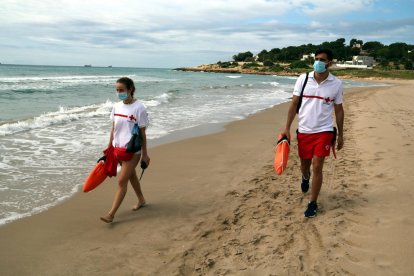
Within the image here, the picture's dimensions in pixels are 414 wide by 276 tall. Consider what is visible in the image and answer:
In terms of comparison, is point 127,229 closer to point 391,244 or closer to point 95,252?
point 95,252

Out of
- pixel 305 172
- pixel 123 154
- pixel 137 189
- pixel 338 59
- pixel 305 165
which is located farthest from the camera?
pixel 338 59

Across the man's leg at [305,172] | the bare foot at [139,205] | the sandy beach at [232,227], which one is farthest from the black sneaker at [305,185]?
the bare foot at [139,205]

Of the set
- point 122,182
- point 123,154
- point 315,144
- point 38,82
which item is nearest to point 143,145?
point 123,154

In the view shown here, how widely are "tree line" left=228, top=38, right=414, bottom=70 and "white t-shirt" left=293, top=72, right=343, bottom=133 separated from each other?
97329mm

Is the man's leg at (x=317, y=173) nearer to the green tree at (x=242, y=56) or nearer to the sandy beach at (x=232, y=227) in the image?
the sandy beach at (x=232, y=227)

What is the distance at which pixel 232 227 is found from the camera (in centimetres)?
401

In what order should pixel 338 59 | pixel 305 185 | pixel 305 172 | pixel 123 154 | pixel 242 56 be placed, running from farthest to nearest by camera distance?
pixel 242 56, pixel 338 59, pixel 305 185, pixel 305 172, pixel 123 154

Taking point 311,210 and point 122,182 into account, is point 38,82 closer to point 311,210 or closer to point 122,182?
point 122,182

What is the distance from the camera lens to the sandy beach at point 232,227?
10.5ft

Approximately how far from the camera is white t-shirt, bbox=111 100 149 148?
4.07 metres

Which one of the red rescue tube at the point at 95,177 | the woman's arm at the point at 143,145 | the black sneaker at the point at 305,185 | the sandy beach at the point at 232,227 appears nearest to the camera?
the sandy beach at the point at 232,227

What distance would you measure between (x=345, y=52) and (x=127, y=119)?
409ft

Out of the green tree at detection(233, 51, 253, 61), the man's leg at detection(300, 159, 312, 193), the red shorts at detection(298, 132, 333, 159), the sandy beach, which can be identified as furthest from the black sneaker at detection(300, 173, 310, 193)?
the green tree at detection(233, 51, 253, 61)

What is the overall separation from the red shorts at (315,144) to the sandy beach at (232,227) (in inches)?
29.0
